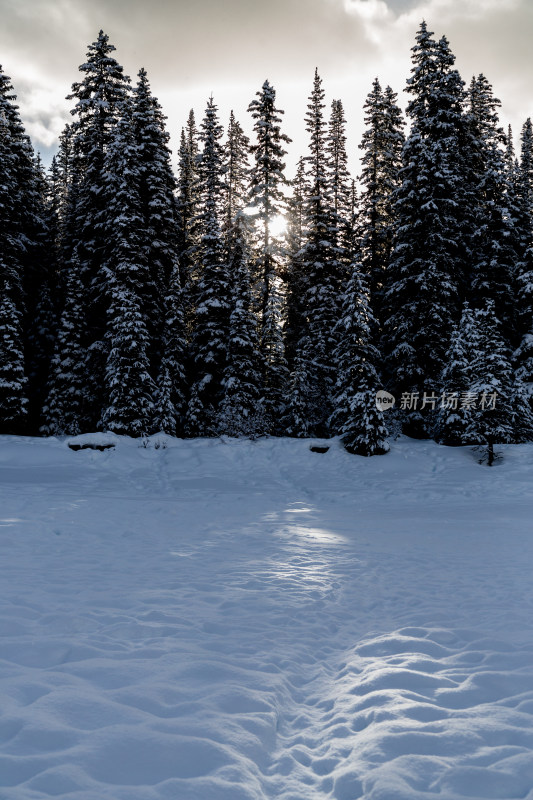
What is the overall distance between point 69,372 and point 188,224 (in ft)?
39.6

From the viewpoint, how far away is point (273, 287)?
86.4 ft

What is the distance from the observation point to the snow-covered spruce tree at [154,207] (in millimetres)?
25953

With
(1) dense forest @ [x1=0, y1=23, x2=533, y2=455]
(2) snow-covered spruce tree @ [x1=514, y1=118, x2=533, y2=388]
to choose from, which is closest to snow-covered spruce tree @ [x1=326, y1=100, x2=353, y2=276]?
(1) dense forest @ [x1=0, y1=23, x2=533, y2=455]

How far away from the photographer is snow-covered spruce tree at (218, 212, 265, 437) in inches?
914

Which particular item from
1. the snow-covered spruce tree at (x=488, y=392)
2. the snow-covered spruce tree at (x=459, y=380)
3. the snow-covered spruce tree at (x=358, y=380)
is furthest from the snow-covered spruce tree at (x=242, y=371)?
the snow-covered spruce tree at (x=488, y=392)

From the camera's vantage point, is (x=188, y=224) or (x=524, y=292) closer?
(x=524, y=292)

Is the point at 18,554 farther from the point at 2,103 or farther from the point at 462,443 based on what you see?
the point at 2,103

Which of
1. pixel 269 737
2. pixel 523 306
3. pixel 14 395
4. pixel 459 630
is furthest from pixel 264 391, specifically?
pixel 269 737

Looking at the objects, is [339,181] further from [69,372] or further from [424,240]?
[69,372]

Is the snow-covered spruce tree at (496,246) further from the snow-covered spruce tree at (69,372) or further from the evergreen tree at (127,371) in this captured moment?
the snow-covered spruce tree at (69,372)

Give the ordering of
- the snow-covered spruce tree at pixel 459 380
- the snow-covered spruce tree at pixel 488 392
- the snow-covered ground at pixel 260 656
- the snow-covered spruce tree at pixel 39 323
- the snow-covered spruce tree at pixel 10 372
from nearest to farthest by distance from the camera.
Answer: the snow-covered ground at pixel 260 656
the snow-covered spruce tree at pixel 488 392
the snow-covered spruce tree at pixel 459 380
the snow-covered spruce tree at pixel 10 372
the snow-covered spruce tree at pixel 39 323

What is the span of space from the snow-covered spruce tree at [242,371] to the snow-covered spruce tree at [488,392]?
974cm

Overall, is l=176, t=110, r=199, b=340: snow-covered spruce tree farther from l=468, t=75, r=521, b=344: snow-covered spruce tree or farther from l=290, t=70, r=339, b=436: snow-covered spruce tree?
l=468, t=75, r=521, b=344: snow-covered spruce tree

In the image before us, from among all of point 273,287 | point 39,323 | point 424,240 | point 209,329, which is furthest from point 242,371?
point 39,323
